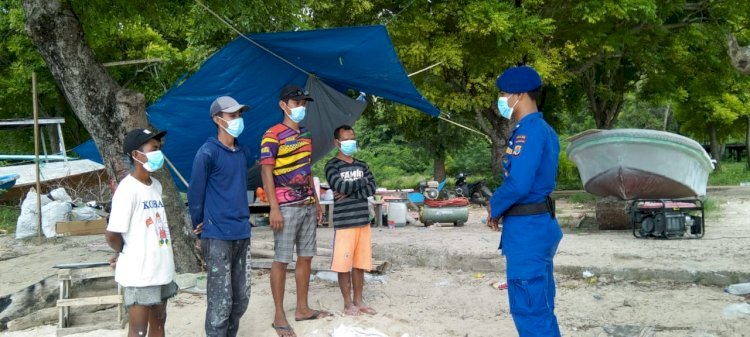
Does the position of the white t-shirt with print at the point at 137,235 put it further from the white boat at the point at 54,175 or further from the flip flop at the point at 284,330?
the white boat at the point at 54,175

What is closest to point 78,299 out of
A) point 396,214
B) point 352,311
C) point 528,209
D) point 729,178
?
point 352,311

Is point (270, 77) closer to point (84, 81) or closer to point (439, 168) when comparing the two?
point (84, 81)

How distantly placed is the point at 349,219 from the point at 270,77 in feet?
6.57

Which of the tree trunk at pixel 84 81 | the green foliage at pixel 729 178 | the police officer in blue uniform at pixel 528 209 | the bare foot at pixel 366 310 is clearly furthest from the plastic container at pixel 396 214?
the green foliage at pixel 729 178

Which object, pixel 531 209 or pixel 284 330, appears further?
pixel 284 330

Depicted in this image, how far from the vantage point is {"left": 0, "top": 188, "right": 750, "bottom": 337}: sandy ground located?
182 inches

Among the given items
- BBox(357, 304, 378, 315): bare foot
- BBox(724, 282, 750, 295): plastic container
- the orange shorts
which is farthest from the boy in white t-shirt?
BBox(724, 282, 750, 295): plastic container

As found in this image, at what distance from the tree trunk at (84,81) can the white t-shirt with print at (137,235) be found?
2.79 m

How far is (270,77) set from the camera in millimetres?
6164

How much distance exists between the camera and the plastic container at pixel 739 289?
5215mm

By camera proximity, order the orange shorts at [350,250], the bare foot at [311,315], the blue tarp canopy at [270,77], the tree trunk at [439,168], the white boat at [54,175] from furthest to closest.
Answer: the tree trunk at [439,168] < the white boat at [54,175] < the blue tarp canopy at [270,77] < the orange shorts at [350,250] < the bare foot at [311,315]

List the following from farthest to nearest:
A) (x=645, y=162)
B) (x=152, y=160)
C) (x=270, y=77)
Result: (x=645, y=162)
(x=270, y=77)
(x=152, y=160)

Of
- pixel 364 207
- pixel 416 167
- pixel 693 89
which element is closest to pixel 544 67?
pixel 693 89

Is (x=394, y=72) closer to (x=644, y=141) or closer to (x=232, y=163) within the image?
(x=232, y=163)
